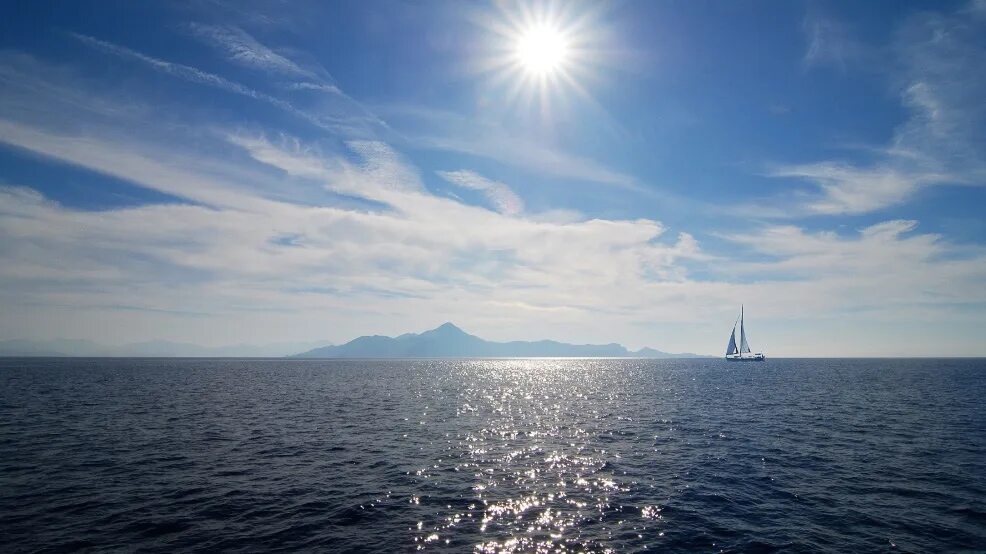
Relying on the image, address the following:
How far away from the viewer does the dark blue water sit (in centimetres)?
2623

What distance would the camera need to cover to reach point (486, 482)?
119ft

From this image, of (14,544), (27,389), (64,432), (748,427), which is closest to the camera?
(14,544)

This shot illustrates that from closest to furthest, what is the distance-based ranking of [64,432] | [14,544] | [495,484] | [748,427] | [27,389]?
[14,544]
[495,484]
[64,432]
[748,427]
[27,389]

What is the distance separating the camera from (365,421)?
65312mm

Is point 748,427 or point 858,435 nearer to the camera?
point 858,435

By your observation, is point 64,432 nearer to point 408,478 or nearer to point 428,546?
point 408,478

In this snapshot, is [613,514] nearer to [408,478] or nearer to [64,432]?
[408,478]

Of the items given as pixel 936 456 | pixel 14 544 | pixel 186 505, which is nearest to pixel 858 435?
pixel 936 456

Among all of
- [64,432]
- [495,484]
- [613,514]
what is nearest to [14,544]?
[495,484]

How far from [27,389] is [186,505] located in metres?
111

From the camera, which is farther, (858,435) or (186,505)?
(858,435)

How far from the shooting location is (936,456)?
149 feet

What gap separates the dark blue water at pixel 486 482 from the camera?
2623cm

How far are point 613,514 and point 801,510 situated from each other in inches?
500
